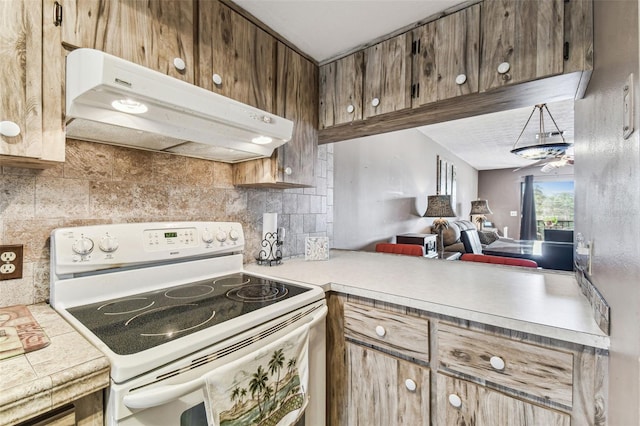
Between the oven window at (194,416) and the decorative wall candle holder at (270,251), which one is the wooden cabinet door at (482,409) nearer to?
the oven window at (194,416)

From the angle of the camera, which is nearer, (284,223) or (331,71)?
(331,71)

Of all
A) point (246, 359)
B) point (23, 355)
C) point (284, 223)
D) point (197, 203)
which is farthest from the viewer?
point (284, 223)

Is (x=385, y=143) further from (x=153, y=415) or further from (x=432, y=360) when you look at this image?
(x=153, y=415)

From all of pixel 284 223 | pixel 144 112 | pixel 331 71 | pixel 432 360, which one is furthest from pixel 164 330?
pixel 331 71

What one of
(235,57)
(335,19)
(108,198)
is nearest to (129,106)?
(108,198)

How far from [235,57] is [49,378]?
137 centimetres

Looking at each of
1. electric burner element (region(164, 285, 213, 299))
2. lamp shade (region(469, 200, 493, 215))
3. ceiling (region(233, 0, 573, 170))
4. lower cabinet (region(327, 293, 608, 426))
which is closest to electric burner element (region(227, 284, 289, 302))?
electric burner element (region(164, 285, 213, 299))

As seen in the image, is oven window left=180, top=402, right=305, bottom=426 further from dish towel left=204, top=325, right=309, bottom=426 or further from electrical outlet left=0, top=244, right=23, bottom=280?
electrical outlet left=0, top=244, right=23, bottom=280

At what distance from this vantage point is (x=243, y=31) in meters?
1.42

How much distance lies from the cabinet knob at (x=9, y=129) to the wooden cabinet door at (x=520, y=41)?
1699 millimetres

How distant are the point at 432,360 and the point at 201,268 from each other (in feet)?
3.65

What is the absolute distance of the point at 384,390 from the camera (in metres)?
1.19

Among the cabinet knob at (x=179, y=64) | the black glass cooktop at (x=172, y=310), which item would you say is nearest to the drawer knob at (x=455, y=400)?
the black glass cooktop at (x=172, y=310)

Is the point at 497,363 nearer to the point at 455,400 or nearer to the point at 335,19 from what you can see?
the point at 455,400
